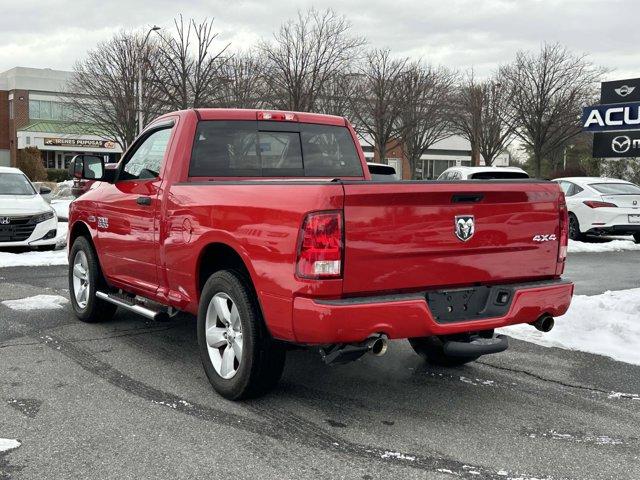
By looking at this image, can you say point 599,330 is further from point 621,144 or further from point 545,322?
point 621,144

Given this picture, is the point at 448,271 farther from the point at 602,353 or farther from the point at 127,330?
the point at 127,330

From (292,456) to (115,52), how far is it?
108 feet

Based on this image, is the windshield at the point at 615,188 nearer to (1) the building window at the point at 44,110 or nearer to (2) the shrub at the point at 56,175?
(2) the shrub at the point at 56,175

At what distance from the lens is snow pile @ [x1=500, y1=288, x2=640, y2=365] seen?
595 centimetres

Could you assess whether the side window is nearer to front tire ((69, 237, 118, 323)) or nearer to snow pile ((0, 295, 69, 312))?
front tire ((69, 237, 118, 323))

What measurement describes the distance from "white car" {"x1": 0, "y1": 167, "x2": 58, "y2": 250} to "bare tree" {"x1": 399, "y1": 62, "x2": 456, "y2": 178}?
26.1 metres

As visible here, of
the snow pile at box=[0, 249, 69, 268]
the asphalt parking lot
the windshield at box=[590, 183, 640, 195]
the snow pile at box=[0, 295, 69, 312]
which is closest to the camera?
the asphalt parking lot

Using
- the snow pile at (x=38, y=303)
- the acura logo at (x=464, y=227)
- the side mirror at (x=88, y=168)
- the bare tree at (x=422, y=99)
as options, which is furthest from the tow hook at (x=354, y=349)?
the bare tree at (x=422, y=99)

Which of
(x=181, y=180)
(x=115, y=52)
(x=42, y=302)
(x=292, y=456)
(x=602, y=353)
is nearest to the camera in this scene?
(x=292, y=456)

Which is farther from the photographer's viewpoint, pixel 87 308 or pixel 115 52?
pixel 115 52

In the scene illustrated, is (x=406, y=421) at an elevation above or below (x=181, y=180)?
below

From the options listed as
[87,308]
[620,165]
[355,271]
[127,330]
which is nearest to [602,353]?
[355,271]

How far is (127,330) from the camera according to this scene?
6.48m

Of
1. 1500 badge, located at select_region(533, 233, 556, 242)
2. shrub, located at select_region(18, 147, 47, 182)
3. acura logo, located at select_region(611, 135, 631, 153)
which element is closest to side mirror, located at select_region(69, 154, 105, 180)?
1500 badge, located at select_region(533, 233, 556, 242)
